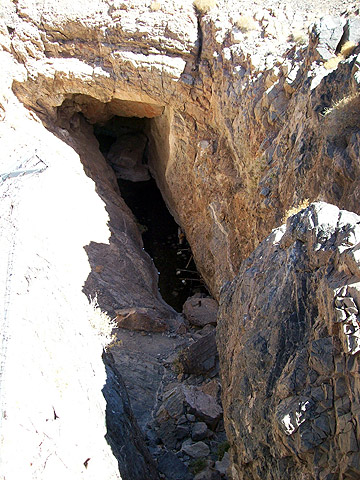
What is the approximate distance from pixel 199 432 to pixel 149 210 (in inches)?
387

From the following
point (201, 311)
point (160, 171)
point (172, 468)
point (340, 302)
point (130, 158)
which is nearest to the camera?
point (340, 302)

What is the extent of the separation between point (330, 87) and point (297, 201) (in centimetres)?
204

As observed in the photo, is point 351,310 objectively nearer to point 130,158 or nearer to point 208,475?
point 208,475

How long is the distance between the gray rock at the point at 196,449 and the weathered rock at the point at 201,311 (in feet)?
13.2

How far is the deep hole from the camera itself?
13938 millimetres

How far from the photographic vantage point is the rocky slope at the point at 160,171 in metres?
5.53

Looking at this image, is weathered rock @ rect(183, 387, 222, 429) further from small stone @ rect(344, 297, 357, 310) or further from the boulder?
small stone @ rect(344, 297, 357, 310)

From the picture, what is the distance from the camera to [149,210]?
1669cm

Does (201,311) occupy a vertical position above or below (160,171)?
below

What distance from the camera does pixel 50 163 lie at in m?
12.8

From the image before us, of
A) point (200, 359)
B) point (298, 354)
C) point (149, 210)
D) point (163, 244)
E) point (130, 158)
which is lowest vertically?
point (200, 359)

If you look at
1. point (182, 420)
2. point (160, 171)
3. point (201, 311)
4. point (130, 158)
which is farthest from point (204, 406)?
point (130, 158)

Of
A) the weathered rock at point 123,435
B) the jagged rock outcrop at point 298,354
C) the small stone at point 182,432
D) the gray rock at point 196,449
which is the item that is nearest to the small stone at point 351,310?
the jagged rock outcrop at point 298,354

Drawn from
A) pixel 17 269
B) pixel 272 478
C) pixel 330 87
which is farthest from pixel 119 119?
pixel 272 478
